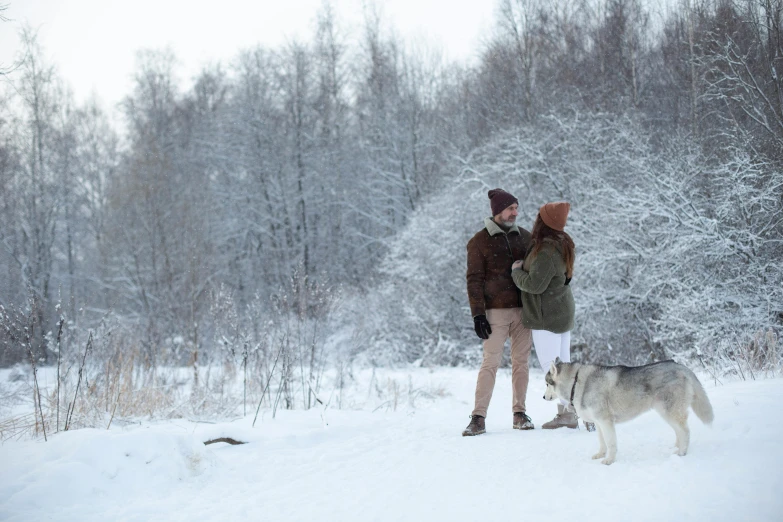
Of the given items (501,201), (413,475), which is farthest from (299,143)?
(413,475)

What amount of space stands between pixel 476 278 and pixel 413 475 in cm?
197

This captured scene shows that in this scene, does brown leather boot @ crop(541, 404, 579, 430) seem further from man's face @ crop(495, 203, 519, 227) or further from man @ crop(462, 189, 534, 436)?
man's face @ crop(495, 203, 519, 227)

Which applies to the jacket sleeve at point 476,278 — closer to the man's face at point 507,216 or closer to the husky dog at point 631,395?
the man's face at point 507,216

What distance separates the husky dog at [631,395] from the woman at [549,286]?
0.73m

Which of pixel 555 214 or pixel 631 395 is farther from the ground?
pixel 555 214

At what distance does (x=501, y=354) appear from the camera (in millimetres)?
5211

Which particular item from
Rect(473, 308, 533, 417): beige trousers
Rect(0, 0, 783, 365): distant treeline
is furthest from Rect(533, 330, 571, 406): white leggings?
Rect(0, 0, 783, 365): distant treeline

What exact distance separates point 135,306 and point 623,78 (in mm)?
19110

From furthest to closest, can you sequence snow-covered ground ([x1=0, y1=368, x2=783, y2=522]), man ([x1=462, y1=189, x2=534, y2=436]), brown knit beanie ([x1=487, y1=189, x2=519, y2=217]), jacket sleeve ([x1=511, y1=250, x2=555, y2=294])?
brown knit beanie ([x1=487, y1=189, x2=519, y2=217])
man ([x1=462, y1=189, x2=534, y2=436])
jacket sleeve ([x1=511, y1=250, x2=555, y2=294])
snow-covered ground ([x1=0, y1=368, x2=783, y2=522])

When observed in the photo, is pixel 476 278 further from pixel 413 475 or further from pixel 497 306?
pixel 413 475

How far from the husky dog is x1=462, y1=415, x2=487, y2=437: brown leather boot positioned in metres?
1.13

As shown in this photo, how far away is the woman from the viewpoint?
4781mm

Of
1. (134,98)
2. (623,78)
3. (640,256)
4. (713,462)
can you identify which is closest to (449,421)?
(713,462)

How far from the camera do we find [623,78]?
18703mm
